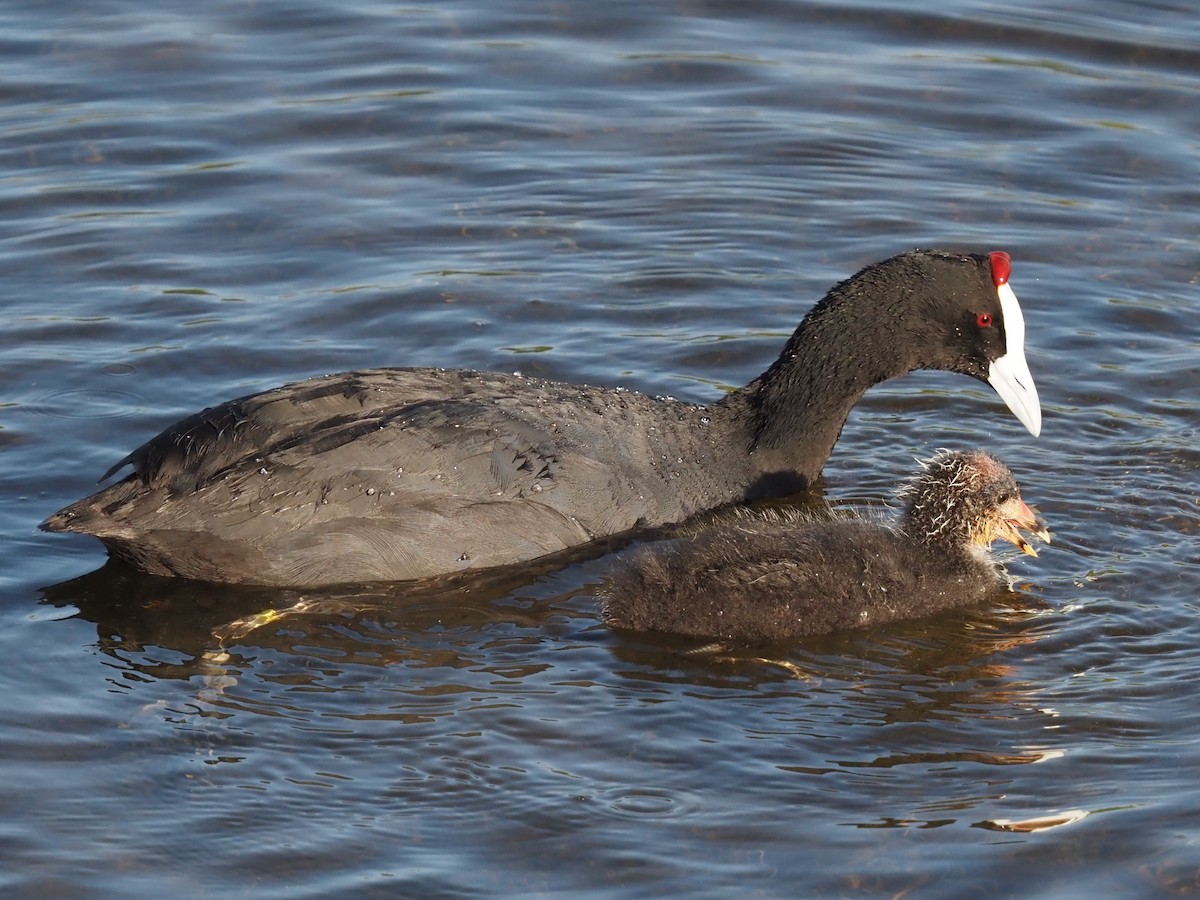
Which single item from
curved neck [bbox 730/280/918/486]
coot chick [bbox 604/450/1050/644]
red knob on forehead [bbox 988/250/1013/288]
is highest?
red knob on forehead [bbox 988/250/1013/288]

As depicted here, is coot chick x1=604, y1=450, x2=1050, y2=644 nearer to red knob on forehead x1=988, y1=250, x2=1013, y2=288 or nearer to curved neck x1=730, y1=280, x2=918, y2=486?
curved neck x1=730, y1=280, x2=918, y2=486

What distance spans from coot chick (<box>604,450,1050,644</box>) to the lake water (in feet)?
0.40

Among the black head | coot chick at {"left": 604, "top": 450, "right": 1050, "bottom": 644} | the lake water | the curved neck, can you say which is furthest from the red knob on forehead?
coot chick at {"left": 604, "top": 450, "right": 1050, "bottom": 644}

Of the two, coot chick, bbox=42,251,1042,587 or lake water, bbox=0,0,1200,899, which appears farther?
coot chick, bbox=42,251,1042,587

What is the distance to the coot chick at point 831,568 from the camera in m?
6.36

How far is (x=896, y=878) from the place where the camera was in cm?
518

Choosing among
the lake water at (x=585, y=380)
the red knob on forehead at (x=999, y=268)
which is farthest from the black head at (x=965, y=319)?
the lake water at (x=585, y=380)

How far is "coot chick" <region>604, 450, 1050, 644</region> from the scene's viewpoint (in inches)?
251

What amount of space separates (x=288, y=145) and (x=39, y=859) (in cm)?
634

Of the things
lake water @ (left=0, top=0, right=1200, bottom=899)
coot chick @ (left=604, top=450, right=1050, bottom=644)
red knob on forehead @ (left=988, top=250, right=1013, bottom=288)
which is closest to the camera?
lake water @ (left=0, top=0, right=1200, bottom=899)

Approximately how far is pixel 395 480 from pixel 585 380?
206 centimetres

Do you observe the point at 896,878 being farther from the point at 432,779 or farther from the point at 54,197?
the point at 54,197

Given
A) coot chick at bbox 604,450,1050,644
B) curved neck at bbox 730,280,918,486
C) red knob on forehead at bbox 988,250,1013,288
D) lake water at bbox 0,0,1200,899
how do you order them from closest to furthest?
lake water at bbox 0,0,1200,899, coot chick at bbox 604,450,1050,644, red knob on forehead at bbox 988,250,1013,288, curved neck at bbox 730,280,918,486

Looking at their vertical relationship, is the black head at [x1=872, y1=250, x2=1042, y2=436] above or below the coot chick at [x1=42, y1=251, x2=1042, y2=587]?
above
